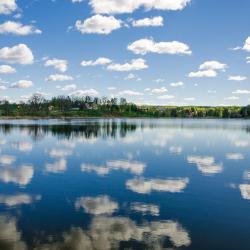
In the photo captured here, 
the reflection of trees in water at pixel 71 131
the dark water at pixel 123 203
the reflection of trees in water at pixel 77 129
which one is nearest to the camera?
the dark water at pixel 123 203

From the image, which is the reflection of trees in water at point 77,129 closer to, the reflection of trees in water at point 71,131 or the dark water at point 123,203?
the reflection of trees in water at point 71,131

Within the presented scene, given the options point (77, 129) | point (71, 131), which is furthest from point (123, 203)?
point (77, 129)

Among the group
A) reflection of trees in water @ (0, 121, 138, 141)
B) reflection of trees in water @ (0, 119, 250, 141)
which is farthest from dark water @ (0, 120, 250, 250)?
reflection of trees in water @ (0, 119, 250, 141)

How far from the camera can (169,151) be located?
53.4 metres

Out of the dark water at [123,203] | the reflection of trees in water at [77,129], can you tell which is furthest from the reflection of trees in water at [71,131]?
the dark water at [123,203]

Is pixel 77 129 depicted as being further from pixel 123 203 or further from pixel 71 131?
pixel 123 203

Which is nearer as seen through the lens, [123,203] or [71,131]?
[123,203]

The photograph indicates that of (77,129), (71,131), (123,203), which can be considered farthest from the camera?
(77,129)

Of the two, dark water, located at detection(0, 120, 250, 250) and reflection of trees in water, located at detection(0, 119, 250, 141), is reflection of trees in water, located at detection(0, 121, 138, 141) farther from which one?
dark water, located at detection(0, 120, 250, 250)

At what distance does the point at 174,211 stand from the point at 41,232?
8.24 meters

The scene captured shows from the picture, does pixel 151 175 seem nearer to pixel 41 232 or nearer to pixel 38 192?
pixel 38 192

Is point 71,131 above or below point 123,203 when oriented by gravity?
above

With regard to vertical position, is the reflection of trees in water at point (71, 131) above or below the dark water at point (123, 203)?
above

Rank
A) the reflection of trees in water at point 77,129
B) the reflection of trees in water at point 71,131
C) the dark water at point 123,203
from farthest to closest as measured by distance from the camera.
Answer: the reflection of trees in water at point 77,129 < the reflection of trees in water at point 71,131 < the dark water at point 123,203
